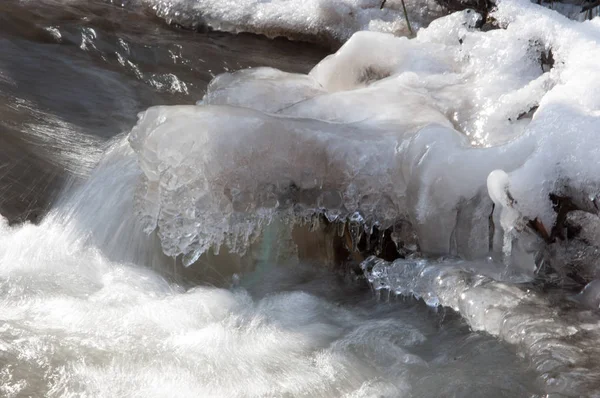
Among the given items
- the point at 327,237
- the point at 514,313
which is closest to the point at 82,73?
the point at 327,237

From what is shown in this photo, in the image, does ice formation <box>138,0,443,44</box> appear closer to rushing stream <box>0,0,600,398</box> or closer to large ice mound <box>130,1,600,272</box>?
rushing stream <box>0,0,600,398</box>

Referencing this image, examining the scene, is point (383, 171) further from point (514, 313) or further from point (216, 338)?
point (216, 338)

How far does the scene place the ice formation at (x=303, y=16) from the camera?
4.95 m

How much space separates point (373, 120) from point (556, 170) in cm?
73

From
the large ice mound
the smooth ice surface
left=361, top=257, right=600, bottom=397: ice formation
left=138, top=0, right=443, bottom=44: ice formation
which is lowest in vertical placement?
the smooth ice surface

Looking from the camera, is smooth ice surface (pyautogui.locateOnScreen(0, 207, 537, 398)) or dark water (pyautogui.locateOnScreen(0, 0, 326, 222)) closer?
smooth ice surface (pyautogui.locateOnScreen(0, 207, 537, 398))

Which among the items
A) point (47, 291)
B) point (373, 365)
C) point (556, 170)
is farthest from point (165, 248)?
point (556, 170)

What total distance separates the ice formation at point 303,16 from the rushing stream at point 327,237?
1.40m

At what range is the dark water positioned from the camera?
11.1ft

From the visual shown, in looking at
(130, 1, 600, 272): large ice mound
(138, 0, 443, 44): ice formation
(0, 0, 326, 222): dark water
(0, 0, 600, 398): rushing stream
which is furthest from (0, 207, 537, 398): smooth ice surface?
(138, 0, 443, 44): ice formation

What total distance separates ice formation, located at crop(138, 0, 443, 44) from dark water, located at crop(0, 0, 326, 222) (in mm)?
107

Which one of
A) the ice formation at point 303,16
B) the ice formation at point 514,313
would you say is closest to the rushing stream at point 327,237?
the ice formation at point 514,313

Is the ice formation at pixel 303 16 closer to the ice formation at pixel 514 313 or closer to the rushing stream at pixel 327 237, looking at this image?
the rushing stream at pixel 327 237

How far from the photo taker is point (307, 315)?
2555 mm
